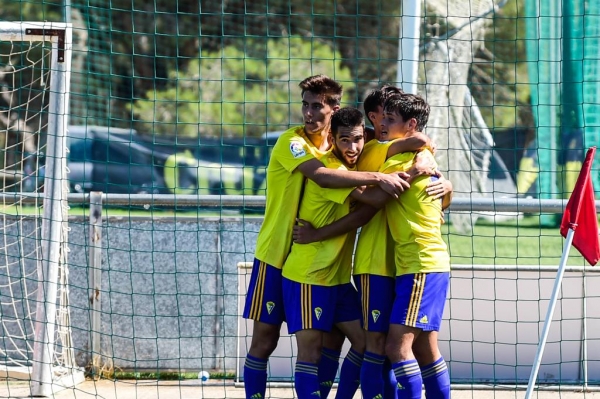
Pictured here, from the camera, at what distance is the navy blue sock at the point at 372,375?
5387 millimetres

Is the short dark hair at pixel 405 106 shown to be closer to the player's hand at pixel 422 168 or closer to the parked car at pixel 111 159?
the player's hand at pixel 422 168

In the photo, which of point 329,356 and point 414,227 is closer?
point 414,227

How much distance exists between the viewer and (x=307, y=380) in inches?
211

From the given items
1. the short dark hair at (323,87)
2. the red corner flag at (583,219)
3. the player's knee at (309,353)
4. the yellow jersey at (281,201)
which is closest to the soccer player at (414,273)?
the short dark hair at (323,87)

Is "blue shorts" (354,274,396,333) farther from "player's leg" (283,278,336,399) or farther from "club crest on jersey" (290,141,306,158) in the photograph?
"club crest on jersey" (290,141,306,158)

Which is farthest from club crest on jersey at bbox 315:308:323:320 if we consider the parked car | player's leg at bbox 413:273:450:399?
the parked car

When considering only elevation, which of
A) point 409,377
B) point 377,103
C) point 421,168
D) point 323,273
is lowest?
point 409,377

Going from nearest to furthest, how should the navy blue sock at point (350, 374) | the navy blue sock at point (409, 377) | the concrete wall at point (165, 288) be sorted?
the navy blue sock at point (409, 377) → the navy blue sock at point (350, 374) → the concrete wall at point (165, 288)

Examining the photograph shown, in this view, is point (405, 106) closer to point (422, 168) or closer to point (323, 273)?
point (422, 168)

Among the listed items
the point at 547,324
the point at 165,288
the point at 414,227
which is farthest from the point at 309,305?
the point at 165,288

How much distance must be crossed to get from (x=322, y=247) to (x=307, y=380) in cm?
77

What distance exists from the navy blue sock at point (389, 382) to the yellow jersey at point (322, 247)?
0.60 meters

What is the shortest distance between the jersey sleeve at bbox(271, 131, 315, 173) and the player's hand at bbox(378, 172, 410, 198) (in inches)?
17.2

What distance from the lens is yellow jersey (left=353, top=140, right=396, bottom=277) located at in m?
5.43
